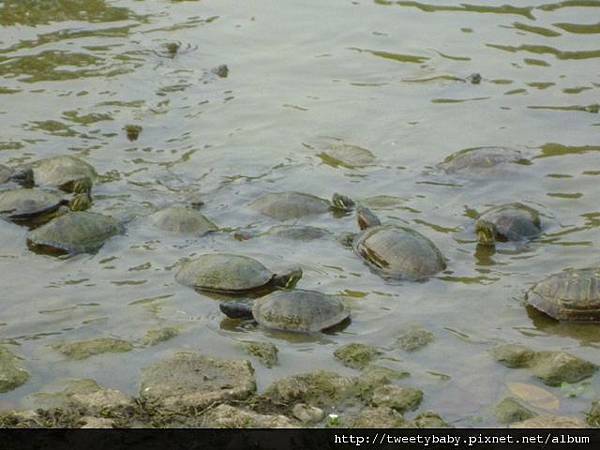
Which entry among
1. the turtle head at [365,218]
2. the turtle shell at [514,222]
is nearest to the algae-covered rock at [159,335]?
the turtle head at [365,218]

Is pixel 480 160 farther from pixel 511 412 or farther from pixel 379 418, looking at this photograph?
pixel 379 418

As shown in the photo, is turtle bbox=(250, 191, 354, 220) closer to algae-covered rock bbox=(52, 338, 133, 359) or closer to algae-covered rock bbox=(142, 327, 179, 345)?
algae-covered rock bbox=(142, 327, 179, 345)

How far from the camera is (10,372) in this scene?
269 inches

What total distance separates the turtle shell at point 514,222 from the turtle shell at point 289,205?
1.36 meters

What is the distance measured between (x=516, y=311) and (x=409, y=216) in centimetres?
176

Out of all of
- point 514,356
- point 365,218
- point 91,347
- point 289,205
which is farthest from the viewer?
point 289,205

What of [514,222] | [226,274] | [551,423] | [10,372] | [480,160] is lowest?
[10,372]

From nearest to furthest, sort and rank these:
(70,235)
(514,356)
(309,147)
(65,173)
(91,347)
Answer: (514,356)
(91,347)
(70,235)
(65,173)
(309,147)

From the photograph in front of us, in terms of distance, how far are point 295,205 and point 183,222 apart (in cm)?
95

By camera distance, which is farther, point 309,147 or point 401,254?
point 309,147

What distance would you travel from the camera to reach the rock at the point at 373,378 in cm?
655

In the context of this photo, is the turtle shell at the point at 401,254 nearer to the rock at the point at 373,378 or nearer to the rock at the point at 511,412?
the rock at the point at 373,378

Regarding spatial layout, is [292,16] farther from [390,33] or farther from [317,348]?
[317,348]

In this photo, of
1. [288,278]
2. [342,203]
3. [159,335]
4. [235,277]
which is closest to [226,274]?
[235,277]
